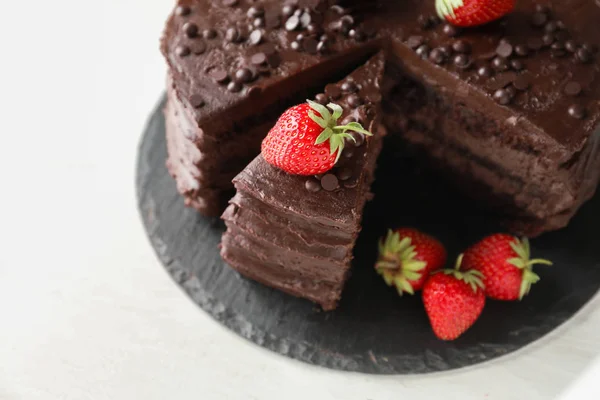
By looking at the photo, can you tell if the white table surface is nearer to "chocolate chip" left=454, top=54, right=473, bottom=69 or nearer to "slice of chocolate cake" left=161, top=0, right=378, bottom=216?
"slice of chocolate cake" left=161, top=0, right=378, bottom=216

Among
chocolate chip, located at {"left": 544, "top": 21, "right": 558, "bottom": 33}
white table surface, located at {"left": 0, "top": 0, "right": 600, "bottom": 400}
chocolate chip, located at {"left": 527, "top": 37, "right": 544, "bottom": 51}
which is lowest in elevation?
white table surface, located at {"left": 0, "top": 0, "right": 600, "bottom": 400}

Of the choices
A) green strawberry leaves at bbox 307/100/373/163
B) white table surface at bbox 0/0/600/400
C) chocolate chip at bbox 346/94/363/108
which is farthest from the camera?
white table surface at bbox 0/0/600/400

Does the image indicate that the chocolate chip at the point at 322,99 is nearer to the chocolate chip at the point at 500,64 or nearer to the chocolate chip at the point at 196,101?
the chocolate chip at the point at 196,101

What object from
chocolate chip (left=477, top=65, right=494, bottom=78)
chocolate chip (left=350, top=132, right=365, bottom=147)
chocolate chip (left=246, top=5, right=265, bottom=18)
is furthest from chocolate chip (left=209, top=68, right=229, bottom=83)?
chocolate chip (left=477, top=65, right=494, bottom=78)

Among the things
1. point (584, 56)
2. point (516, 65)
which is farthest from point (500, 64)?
point (584, 56)

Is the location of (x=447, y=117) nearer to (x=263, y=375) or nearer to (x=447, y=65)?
(x=447, y=65)

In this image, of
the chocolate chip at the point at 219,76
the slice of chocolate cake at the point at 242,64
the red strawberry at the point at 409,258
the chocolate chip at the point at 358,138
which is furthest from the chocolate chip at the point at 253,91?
the red strawberry at the point at 409,258

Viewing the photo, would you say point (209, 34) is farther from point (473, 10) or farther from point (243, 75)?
point (473, 10)
